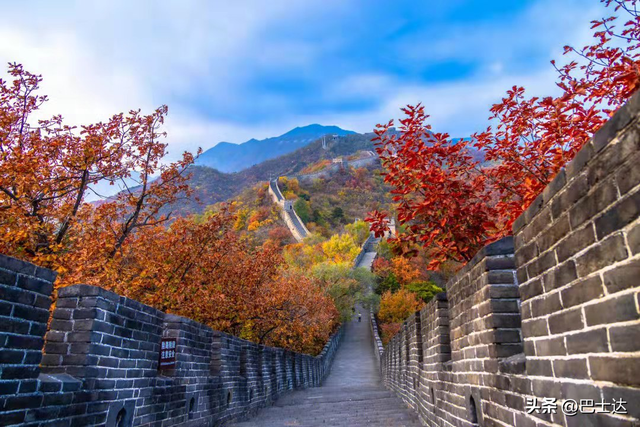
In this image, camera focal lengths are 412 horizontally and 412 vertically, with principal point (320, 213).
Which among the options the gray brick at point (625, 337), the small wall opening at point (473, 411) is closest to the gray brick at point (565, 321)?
the gray brick at point (625, 337)

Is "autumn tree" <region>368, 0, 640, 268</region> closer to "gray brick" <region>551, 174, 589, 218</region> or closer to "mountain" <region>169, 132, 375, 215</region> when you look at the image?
"gray brick" <region>551, 174, 589, 218</region>

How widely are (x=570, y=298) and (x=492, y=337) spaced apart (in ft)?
4.23

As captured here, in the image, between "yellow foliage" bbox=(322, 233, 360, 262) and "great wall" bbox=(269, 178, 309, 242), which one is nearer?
"yellow foliage" bbox=(322, 233, 360, 262)

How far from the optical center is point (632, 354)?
151cm

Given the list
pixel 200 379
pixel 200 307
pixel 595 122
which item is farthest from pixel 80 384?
pixel 200 307

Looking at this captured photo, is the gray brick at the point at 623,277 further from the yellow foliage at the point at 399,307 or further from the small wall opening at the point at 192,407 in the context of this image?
the yellow foliage at the point at 399,307

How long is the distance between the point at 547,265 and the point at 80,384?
351cm

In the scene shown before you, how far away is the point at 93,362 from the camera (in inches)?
139

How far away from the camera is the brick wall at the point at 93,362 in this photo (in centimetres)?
263

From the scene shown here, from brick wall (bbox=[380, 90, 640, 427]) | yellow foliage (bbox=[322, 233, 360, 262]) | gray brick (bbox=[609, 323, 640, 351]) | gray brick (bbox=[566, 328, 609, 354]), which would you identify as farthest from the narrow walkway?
yellow foliage (bbox=[322, 233, 360, 262])

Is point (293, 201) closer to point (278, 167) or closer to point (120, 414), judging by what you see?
point (278, 167)

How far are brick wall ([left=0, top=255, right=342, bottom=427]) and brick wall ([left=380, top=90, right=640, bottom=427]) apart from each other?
3.17 m

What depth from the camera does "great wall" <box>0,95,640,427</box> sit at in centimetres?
160

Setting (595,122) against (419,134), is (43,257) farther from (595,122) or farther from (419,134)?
(595,122)
